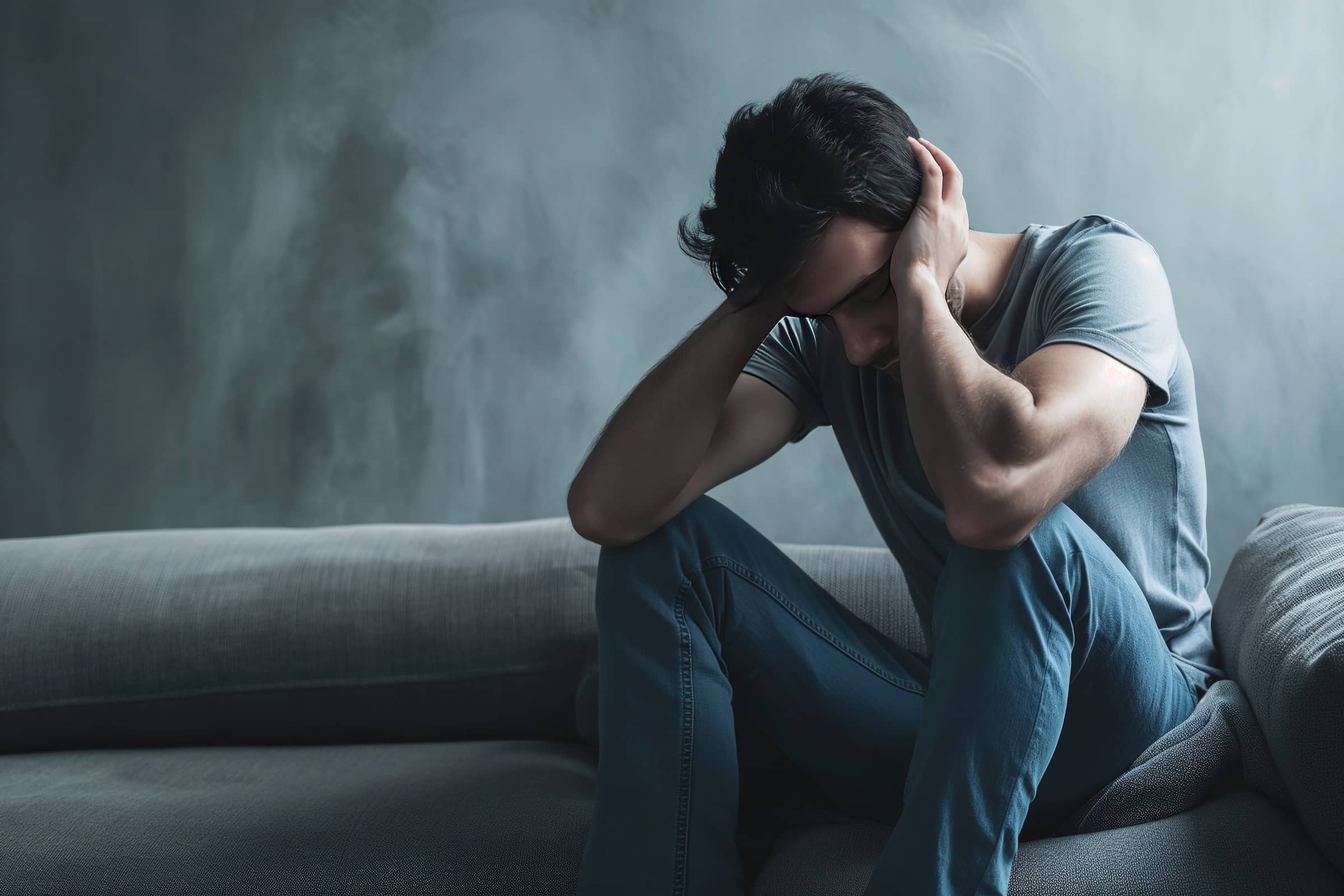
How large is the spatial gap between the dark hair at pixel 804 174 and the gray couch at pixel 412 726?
544mm

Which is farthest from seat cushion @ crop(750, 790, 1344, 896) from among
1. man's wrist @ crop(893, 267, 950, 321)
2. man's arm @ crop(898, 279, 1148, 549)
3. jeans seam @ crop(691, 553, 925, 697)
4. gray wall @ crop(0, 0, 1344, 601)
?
gray wall @ crop(0, 0, 1344, 601)

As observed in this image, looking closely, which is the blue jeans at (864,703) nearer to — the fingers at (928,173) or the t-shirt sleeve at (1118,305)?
the t-shirt sleeve at (1118,305)

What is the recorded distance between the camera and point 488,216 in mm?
1871

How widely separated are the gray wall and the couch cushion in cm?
75

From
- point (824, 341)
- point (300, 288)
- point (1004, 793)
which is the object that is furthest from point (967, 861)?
point (300, 288)

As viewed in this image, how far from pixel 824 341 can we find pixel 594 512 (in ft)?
1.29

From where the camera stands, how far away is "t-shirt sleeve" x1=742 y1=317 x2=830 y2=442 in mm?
1218

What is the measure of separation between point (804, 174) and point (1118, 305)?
12.3 inches

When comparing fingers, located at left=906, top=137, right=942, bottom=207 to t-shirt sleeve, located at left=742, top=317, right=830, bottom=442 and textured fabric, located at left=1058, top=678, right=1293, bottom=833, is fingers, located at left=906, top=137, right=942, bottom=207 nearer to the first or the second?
t-shirt sleeve, located at left=742, top=317, right=830, bottom=442

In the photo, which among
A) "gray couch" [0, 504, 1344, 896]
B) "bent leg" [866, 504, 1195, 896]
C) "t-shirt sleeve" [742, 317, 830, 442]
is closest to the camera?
"bent leg" [866, 504, 1195, 896]

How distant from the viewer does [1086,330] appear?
89 cm

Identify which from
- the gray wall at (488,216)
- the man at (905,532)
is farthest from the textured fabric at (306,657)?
the gray wall at (488,216)

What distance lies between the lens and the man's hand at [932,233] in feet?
3.17

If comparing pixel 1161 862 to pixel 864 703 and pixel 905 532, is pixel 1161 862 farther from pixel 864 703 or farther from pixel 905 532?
pixel 905 532
